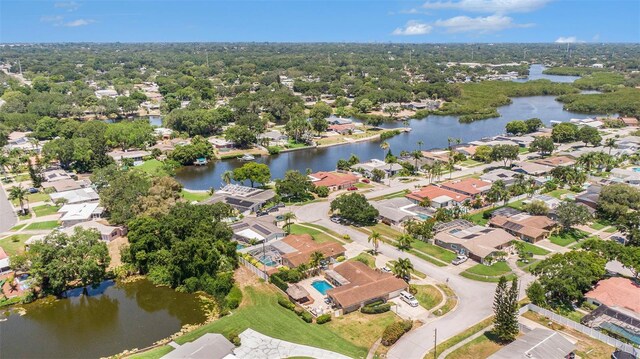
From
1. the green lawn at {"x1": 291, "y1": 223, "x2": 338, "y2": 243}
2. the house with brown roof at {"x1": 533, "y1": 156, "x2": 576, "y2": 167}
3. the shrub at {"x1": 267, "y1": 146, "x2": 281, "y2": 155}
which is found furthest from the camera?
the shrub at {"x1": 267, "y1": 146, "x2": 281, "y2": 155}

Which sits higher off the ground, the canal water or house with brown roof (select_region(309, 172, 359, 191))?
house with brown roof (select_region(309, 172, 359, 191))

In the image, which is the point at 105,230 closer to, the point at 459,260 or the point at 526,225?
the point at 459,260

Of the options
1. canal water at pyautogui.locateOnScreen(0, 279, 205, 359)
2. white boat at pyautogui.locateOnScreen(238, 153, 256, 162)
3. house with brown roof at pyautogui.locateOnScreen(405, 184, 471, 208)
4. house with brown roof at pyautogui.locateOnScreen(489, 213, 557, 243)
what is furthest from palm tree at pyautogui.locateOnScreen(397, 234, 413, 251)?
white boat at pyautogui.locateOnScreen(238, 153, 256, 162)

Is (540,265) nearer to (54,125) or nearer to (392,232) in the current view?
(392,232)

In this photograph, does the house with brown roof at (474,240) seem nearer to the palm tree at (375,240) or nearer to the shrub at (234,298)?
the palm tree at (375,240)

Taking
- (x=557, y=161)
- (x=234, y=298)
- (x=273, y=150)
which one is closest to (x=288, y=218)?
(x=234, y=298)

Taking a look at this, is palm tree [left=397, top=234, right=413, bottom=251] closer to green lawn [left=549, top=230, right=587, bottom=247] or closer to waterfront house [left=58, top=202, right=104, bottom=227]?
green lawn [left=549, top=230, right=587, bottom=247]
